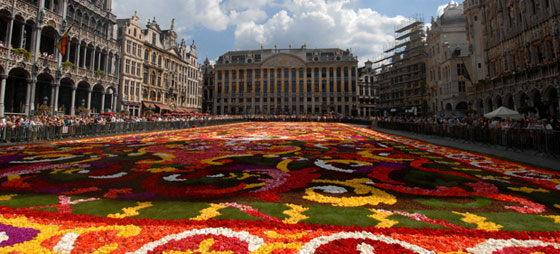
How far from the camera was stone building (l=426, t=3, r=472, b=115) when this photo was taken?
36156 millimetres

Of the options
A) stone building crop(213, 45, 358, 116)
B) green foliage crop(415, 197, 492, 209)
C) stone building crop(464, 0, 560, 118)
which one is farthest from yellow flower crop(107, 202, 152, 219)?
stone building crop(213, 45, 358, 116)

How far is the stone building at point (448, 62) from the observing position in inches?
1423

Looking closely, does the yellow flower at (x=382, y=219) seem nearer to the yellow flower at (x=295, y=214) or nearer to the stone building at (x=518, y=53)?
the yellow flower at (x=295, y=214)

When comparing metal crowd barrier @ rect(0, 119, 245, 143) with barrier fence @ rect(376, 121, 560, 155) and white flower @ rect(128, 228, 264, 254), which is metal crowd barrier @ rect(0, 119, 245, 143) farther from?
barrier fence @ rect(376, 121, 560, 155)

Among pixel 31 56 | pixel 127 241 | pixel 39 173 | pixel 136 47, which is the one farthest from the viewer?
pixel 136 47

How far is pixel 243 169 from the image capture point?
5.00 m

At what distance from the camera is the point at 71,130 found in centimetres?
1317

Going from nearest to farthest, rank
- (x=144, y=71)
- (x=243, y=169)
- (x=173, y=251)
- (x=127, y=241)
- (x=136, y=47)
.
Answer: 1. (x=173, y=251)
2. (x=127, y=241)
3. (x=243, y=169)
4. (x=136, y=47)
5. (x=144, y=71)

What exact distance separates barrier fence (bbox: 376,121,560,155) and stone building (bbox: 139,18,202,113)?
133ft

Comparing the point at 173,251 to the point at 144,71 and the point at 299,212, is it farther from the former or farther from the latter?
the point at 144,71

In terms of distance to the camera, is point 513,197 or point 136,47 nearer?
point 513,197

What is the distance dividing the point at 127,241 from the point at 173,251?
52 cm

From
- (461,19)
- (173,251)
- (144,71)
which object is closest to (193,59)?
(144,71)

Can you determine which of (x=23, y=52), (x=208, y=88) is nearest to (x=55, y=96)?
(x=23, y=52)
